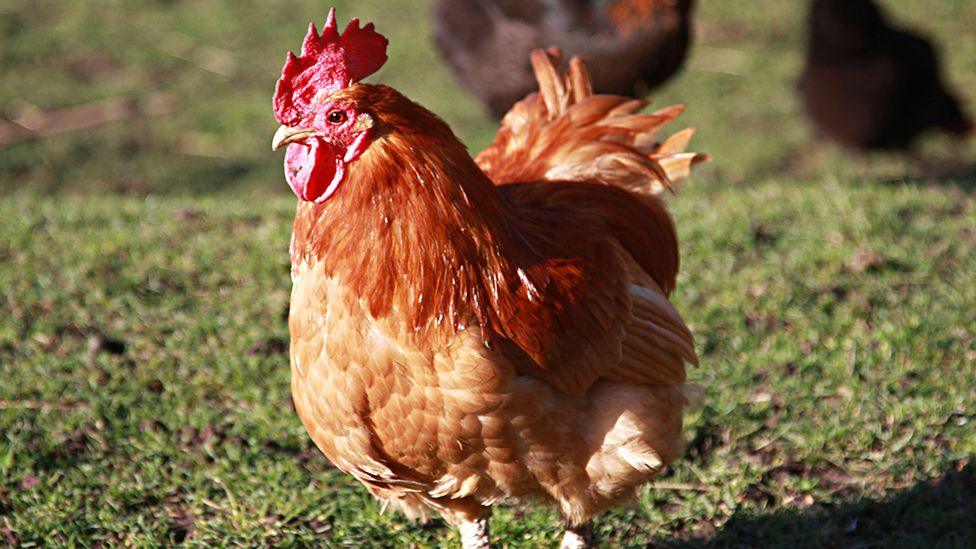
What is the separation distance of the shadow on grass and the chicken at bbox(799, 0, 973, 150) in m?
5.55

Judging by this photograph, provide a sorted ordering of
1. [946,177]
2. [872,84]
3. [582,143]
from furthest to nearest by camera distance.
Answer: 1. [872,84]
2. [946,177]
3. [582,143]

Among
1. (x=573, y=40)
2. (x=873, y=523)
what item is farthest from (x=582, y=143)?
(x=573, y=40)

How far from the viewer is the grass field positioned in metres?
3.76

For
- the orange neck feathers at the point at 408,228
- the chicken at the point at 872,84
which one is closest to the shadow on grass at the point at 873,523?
the orange neck feathers at the point at 408,228

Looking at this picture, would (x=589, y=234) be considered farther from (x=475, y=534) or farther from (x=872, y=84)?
(x=872, y=84)

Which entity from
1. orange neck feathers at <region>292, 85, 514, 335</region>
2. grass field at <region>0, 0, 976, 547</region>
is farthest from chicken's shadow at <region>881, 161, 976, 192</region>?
orange neck feathers at <region>292, 85, 514, 335</region>

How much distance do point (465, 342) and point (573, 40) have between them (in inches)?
176

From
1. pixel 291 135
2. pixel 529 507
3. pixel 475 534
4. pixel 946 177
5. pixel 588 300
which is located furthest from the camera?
pixel 946 177

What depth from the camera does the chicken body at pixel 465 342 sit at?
9.00ft

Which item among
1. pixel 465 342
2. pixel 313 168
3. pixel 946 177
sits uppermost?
pixel 313 168

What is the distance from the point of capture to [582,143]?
3.71 meters

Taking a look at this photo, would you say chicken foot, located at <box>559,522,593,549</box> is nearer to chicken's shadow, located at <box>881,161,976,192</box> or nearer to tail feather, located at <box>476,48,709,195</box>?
tail feather, located at <box>476,48,709,195</box>

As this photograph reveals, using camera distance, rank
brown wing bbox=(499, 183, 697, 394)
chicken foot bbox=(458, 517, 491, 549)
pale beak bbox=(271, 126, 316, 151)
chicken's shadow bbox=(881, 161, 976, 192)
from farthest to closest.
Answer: chicken's shadow bbox=(881, 161, 976, 192)
chicken foot bbox=(458, 517, 491, 549)
brown wing bbox=(499, 183, 697, 394)
pale beak bbox=(271, 126, 316, 151)

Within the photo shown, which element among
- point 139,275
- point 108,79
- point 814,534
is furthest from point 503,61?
point 108,79
